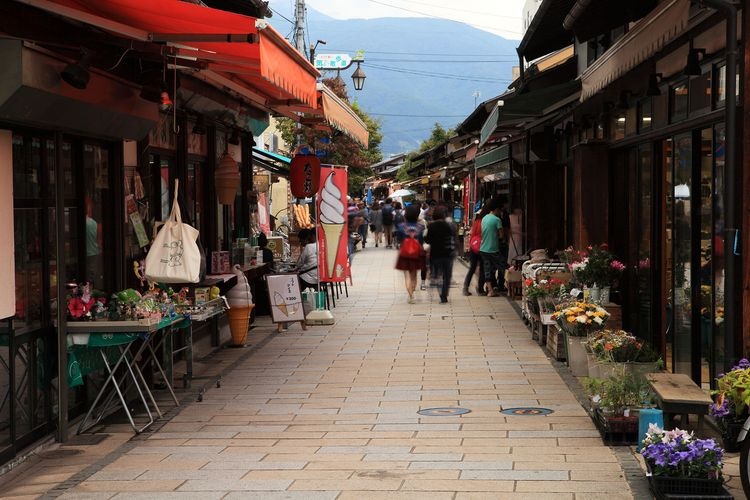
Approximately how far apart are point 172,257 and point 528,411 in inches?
146

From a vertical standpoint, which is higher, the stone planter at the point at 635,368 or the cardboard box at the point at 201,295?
the cardboard box at the point at 201,295

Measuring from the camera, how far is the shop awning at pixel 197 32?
713 centimetres

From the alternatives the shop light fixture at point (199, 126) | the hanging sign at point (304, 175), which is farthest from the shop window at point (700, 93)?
the hanging sign at point (304, 175)

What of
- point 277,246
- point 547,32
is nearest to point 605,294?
point 547,32

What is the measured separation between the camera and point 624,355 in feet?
32.0

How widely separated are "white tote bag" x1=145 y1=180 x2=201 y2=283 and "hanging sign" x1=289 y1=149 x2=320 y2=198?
326 inches

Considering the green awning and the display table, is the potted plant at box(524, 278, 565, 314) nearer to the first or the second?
the display table

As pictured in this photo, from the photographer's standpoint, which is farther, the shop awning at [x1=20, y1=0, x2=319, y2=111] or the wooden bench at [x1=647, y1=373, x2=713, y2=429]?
the wooden bench at [x1=647, y1=373, x2=713, y2=429]

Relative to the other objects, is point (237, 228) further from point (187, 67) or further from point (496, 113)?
point (187, 67)

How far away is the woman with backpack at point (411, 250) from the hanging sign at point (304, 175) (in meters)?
3.28

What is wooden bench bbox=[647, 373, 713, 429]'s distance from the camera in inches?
287

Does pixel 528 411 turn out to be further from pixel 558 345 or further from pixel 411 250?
pixel 411 250

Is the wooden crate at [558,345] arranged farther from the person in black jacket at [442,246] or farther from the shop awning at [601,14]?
the person in black jacket at [442,246]

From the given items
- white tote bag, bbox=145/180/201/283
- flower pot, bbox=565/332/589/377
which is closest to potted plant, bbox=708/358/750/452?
flower pot, bbox=565/332/589/377
